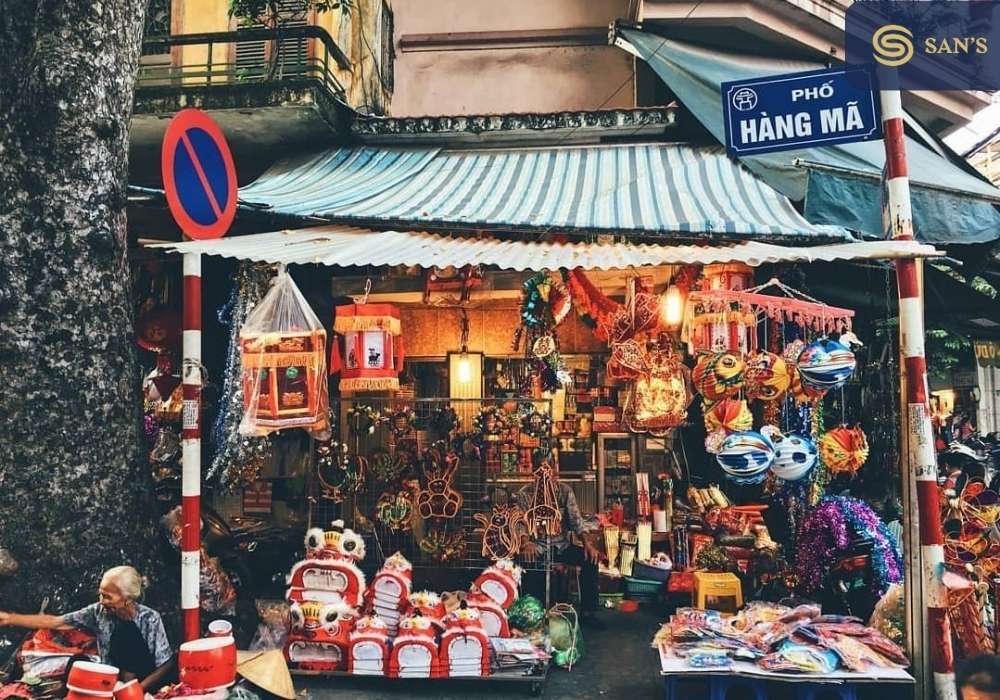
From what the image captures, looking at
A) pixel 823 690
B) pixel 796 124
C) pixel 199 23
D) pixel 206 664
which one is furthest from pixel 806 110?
pixel 199 23

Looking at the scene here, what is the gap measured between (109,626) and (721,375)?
4525mm

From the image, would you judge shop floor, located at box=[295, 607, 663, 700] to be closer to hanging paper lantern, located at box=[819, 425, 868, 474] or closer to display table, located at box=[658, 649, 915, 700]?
display table, located at box=[658, 649, 915, 700]

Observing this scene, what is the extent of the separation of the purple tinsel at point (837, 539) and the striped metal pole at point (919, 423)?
138cm

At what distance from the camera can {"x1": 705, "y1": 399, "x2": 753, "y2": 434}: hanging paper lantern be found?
5.58 m

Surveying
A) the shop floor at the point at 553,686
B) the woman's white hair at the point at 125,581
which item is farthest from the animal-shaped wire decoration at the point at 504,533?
the woman's white hair at the point at 125,581

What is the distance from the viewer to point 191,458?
4723mm

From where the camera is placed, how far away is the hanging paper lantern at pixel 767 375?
5.61 metres

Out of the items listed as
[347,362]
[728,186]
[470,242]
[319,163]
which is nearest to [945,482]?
[728,186]

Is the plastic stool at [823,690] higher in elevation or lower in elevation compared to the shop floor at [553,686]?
higher

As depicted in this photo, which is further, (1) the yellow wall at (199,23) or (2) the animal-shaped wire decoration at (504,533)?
(1) the yellow wall at (199,23)

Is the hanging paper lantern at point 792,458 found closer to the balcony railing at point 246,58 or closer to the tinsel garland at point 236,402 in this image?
the tinsel garland at point 236,402

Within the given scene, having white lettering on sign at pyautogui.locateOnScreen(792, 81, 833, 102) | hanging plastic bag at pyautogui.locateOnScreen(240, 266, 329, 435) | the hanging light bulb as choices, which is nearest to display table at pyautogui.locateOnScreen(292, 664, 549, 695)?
hanging plastic bag at pyautogui.locateOnScreen(240, 266, 329, 435)

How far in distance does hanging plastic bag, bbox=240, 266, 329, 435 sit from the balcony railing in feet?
11.1

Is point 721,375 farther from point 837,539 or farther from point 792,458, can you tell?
point 837,539
